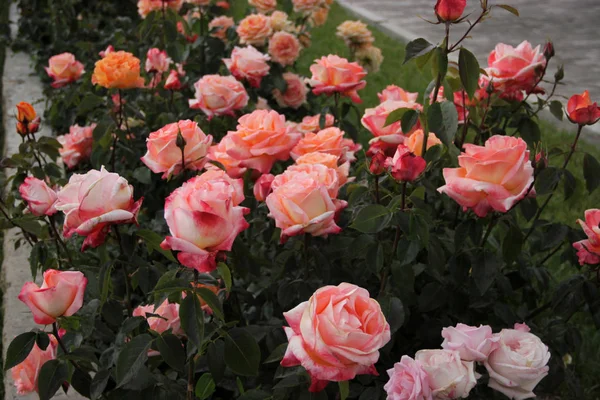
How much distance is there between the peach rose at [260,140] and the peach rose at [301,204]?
245 mm

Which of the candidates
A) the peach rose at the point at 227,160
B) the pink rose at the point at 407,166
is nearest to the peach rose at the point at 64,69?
the peach rose at the point at 227,160

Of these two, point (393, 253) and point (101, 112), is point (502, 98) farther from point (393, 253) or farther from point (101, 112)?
point (101, 112)

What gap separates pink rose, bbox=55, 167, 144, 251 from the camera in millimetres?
1054

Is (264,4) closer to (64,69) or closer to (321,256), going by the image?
(64,69)

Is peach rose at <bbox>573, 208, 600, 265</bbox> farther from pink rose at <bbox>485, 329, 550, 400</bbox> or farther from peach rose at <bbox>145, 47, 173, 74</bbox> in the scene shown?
peach rose at <bbox>145, 47, 173, 74</bbox>

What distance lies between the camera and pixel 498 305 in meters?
A: 1.52

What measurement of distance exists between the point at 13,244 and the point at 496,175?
1.99 meters

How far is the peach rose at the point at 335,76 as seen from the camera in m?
1.74

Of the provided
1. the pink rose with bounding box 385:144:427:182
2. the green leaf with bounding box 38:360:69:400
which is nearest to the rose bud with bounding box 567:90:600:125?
the pink rose with bounding box 385:144:427:182

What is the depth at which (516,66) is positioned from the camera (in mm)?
1613

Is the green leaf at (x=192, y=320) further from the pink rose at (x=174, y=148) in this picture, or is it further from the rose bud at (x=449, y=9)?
the rose bud at (x=449, y=9)

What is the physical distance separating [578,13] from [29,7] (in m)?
5.20

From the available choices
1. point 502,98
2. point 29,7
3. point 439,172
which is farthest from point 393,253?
point 29,7

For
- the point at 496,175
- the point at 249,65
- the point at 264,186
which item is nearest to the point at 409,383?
the point at 496,175
